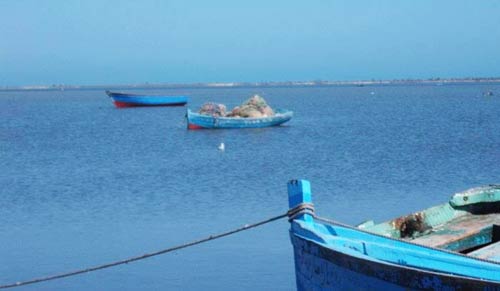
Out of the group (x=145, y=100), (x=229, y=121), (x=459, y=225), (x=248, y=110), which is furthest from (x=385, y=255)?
(x=145, y=100)

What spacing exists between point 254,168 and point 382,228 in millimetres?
16189

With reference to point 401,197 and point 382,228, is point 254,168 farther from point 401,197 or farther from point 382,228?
point 382,228

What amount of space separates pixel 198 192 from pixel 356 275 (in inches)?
524

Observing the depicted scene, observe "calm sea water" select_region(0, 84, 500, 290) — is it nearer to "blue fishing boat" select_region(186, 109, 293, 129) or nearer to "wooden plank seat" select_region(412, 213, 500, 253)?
"blue fishing boat" select_region(186, 109, 293, 129)

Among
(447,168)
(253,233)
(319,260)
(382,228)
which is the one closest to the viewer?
(319,260)

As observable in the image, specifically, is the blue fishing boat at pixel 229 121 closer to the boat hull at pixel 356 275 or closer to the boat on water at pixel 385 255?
the boat on water at pixel 385 255

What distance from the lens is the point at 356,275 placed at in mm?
6066

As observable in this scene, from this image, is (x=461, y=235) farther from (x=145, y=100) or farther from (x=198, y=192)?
(x=145, y=100)

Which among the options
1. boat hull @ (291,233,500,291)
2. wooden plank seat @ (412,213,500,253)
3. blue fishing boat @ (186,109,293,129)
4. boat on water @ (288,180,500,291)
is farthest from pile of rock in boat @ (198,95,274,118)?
boat hull @ (291,233,500,291)

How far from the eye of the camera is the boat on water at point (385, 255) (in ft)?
18.5

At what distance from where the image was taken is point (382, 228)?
8.53 metres

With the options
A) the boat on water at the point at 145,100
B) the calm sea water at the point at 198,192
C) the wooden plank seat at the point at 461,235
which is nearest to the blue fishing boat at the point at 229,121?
the calm sea water at the point at 198,192

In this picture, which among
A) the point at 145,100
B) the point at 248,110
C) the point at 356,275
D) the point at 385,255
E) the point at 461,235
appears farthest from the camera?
the point at 145,100

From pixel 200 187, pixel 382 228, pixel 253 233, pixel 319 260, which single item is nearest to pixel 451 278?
pixel 319 260
